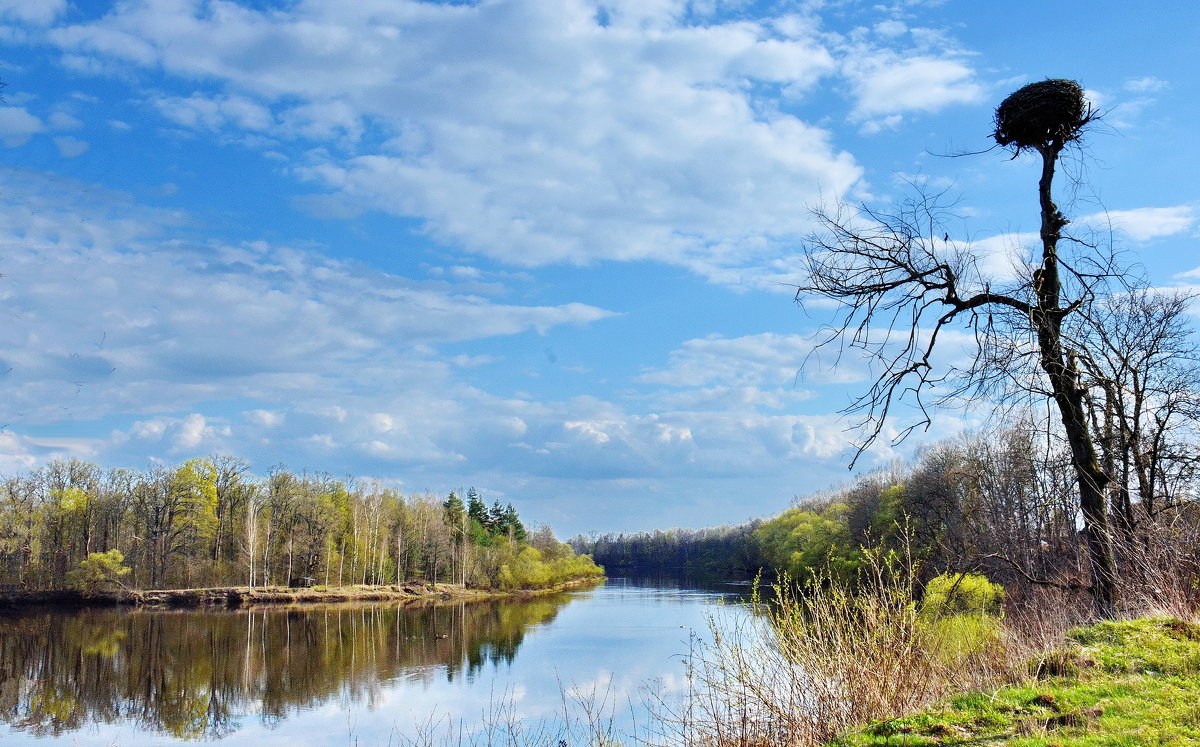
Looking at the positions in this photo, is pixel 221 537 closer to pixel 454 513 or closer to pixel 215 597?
pixel 215 597

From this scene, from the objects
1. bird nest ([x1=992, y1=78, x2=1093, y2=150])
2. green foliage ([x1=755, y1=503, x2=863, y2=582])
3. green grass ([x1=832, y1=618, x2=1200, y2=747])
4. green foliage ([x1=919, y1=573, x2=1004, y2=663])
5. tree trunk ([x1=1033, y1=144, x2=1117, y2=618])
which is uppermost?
bird nest ([x1=992, y1=78, x2=1093, y2=150])

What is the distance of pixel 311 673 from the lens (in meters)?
28.2

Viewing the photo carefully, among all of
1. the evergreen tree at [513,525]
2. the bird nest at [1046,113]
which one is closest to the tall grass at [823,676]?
the bird nest at [1046,113]

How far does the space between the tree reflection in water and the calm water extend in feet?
0.28

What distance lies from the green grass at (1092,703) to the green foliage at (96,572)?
59.3 m

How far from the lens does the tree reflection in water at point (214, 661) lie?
22.5 m

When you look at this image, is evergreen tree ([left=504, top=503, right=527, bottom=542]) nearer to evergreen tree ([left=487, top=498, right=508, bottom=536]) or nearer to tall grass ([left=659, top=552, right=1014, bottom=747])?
evergreen tree ([left=487, top=498, right=508, bottom=536])

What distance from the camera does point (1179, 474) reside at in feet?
30.5

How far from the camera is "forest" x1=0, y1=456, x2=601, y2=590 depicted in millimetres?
55156

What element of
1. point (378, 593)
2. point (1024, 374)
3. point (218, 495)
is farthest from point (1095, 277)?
point (218, 495)

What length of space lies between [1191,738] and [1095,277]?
399 centimetres

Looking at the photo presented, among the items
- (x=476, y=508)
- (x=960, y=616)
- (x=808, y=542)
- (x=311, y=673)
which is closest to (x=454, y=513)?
(x=476, y=508)

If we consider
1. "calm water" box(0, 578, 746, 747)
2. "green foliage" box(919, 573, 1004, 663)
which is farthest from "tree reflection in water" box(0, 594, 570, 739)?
"green foliage" box(919, 573, 1004, 663)

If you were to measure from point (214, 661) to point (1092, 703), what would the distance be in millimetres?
32268
